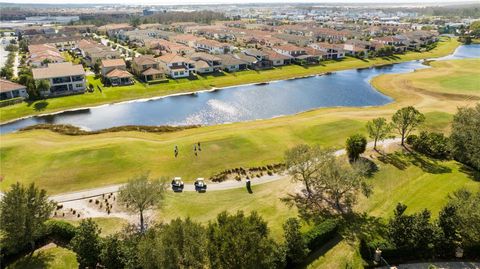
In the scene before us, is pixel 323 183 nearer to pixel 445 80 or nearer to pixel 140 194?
pixel 140 194

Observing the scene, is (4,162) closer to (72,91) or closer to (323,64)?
(72,91)

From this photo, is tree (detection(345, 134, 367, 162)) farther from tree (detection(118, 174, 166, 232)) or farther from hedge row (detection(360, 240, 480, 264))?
tree (detection(118, 174, 166, 232))

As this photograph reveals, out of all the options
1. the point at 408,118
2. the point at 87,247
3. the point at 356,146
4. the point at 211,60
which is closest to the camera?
the point at 87,247

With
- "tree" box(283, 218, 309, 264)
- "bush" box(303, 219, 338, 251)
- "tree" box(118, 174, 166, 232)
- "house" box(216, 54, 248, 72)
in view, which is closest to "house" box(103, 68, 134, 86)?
"house" box(216, 54, 248, 72)

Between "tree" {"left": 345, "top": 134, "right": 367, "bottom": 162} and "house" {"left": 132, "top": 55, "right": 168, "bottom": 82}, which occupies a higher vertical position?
"house" {"left": 132, "top": 55, "right": 168, "bottom": 82}

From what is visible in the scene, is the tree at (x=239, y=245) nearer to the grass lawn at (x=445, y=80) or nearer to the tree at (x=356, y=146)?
the tree at (x=356, y=146)

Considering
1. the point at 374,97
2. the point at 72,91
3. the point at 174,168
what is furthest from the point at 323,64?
the point at 174,168

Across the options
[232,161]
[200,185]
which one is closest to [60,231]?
[200,185]
